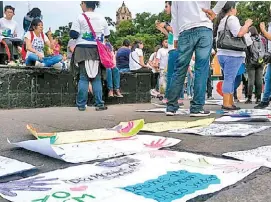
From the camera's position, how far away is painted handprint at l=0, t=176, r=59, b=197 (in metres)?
1.53

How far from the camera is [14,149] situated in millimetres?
2422

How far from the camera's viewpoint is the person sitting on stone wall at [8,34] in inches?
279

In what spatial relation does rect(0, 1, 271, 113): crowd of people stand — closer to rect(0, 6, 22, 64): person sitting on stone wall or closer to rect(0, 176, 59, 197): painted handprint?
rect(0, 6, 22, 64): person sitting on stone wall

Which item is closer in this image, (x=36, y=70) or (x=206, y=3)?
(x=206, y=3)

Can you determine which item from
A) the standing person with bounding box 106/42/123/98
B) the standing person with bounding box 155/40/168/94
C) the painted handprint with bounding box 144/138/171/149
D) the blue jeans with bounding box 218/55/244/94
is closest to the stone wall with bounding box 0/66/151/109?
the standing person with bounding box 106/42/123/98

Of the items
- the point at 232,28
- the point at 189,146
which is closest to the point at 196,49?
the point at 232,28

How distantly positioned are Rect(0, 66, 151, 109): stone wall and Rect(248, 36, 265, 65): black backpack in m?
2.61

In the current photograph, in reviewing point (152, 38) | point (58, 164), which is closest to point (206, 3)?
point (58, 164)

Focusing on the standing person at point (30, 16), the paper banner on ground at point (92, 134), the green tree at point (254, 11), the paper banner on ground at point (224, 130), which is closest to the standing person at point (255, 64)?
the standing person at point (30, 16)

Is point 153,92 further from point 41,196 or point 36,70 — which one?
point 41,196

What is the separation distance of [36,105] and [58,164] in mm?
4113

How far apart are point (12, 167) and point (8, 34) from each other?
5.77m

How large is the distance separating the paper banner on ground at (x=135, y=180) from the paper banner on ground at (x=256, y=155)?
104mm

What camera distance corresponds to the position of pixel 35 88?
5.95 m
